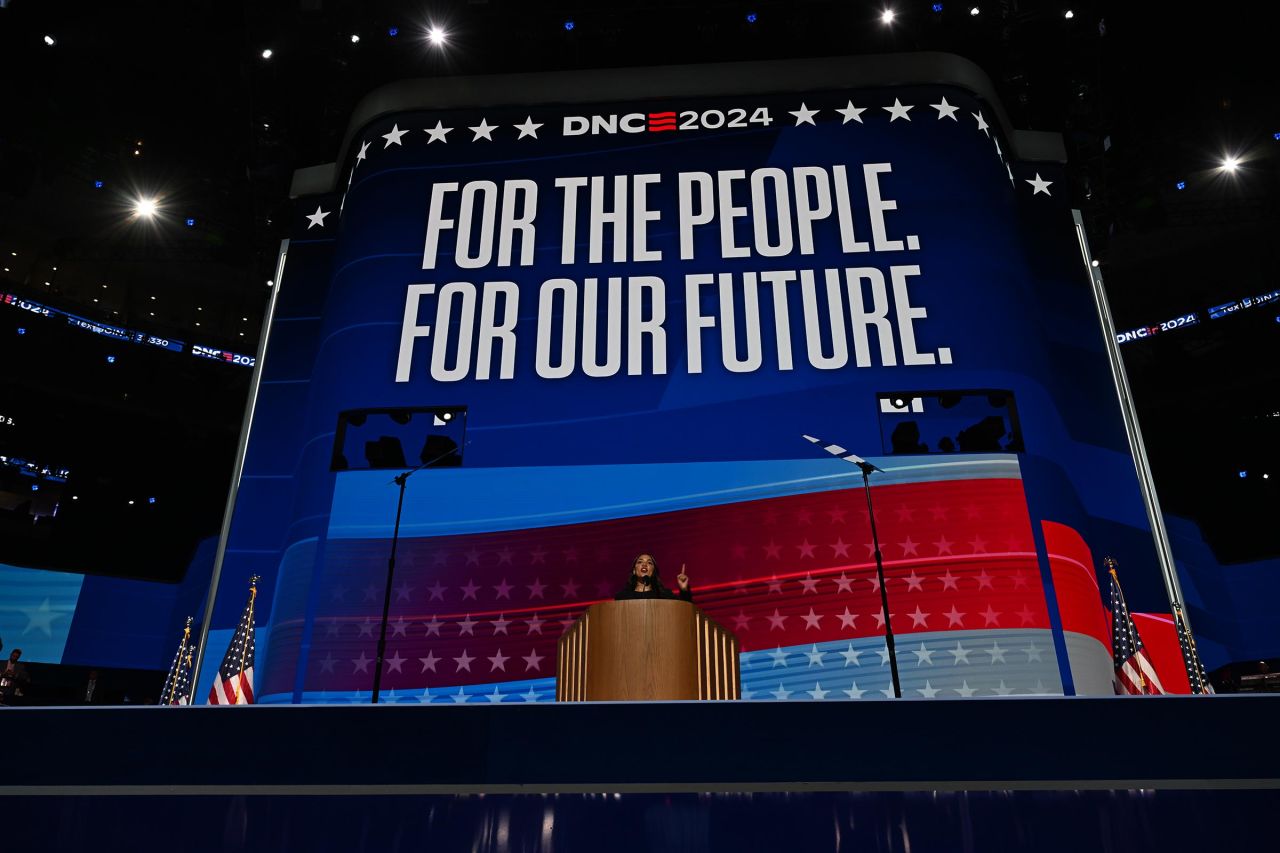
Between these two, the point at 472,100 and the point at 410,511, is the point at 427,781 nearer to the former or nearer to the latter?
the point at 410,511

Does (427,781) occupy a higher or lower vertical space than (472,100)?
lower

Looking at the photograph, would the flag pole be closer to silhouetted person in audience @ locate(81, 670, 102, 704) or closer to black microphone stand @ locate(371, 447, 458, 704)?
black microphone stand @ locate(371, 447, 458, 704)

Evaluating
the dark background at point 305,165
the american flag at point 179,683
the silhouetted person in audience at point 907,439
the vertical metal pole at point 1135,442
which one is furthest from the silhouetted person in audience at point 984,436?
the american flag at point 179,683

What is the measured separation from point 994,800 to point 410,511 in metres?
5.97

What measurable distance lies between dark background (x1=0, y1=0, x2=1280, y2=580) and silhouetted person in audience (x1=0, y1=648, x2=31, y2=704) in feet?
17.0

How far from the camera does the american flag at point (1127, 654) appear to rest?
21.1 feet

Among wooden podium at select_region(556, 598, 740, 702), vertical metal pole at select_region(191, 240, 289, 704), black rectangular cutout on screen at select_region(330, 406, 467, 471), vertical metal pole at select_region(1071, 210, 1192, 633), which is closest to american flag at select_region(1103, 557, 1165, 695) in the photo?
vertical metal pole at select_region(1071, 210, 1192, 633)

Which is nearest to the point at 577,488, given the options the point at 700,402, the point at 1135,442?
the point at 700,402

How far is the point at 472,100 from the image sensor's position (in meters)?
8.96

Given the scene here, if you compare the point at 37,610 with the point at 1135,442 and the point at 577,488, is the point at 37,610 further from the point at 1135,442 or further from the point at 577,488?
the point at 1135,442

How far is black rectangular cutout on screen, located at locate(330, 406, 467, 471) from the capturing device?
7.28 metres

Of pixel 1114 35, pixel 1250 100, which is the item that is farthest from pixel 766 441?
pixel 1250 100

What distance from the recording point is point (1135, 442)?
7816 millimetres

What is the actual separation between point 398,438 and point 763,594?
10.8ft
